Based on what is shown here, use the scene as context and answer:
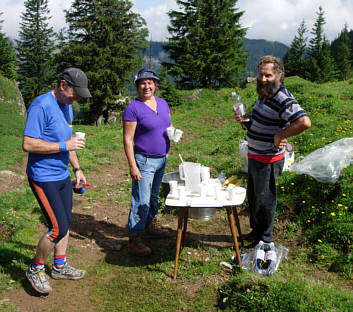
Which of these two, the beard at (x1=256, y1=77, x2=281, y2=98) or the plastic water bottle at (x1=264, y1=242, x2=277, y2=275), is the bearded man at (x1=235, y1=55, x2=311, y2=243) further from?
the plastic water bottle at (x1=264, y1=242, x2=277, y2=275)

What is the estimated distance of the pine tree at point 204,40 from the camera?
34875 millimetres

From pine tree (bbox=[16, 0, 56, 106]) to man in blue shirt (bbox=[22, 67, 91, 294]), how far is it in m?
47.0

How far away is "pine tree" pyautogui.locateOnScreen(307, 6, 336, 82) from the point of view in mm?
51219

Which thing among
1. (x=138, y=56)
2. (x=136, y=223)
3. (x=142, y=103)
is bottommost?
(x=136, y=223)

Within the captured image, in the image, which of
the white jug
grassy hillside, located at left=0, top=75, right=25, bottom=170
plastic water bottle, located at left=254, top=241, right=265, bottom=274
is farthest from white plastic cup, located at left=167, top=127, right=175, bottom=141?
grassy hillside, located at left=0, top=75, right=25, bottom=170

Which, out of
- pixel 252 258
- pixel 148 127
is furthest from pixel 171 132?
pixel 252 258

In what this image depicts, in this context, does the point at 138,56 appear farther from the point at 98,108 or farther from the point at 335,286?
the point at 335,286

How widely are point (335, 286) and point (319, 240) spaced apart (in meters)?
0.80

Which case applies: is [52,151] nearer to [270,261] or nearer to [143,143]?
[143,143]

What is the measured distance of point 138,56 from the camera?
34531mm

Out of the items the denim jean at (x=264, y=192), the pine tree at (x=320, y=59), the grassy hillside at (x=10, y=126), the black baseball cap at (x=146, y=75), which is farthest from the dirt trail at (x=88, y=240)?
the pine tree at (x=320, y=59)

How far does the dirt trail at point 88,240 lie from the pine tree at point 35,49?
144 feet

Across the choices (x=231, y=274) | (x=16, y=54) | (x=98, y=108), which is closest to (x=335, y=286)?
(x=231, y=274)

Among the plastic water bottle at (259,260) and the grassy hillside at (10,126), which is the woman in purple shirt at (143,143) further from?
the grassy hillside at (10,126)
